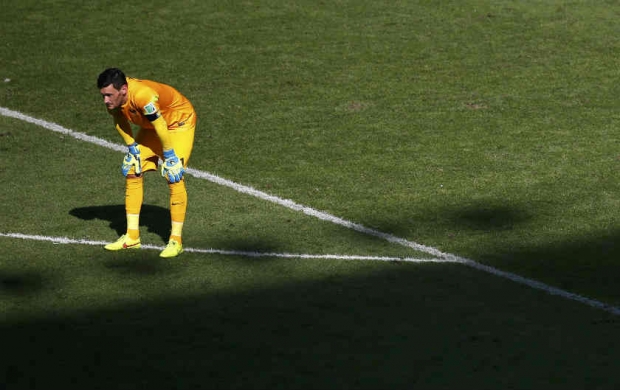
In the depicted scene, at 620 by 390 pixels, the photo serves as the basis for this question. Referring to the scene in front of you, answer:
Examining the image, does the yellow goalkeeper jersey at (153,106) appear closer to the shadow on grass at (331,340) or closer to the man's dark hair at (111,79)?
the man's dark hair at (111,79)

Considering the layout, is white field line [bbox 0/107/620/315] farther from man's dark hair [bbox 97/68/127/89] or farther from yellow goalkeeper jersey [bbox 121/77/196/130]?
man's dark hair [bbox 97/68/127/89]

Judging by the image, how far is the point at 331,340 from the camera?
27.2 feet

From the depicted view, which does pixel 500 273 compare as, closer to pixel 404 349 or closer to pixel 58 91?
pixel 404 349

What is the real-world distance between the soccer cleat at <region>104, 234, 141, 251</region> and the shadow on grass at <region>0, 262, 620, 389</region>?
4.04 feet

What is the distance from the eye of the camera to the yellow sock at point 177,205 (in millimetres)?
10211

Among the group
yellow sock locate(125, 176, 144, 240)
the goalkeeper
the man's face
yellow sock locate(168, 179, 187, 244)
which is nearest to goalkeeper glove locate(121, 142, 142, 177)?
the goalkeeper

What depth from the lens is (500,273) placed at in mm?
9867

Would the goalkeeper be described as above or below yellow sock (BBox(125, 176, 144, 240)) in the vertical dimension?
above

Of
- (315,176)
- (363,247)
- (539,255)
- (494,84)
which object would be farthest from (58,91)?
(539,255)

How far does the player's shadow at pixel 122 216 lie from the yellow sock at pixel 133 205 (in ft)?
1.76

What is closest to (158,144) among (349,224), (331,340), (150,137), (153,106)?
(150,137)

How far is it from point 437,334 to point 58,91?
991 cm

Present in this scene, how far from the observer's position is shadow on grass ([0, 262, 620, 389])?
764cm

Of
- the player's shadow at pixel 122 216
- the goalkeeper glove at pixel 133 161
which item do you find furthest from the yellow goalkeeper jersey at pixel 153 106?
the player's shadow at pixel 122 216
